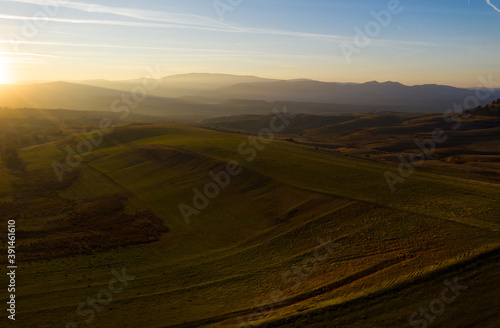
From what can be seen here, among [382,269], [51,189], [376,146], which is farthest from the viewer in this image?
[376,146]

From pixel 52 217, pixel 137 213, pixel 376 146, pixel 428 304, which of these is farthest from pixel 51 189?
pixel 376 146

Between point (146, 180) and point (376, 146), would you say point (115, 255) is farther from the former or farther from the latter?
point (376, 146)

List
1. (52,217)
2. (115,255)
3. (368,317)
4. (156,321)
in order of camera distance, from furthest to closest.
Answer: (52,217) → (115,255) → (156,321) → (368,317)

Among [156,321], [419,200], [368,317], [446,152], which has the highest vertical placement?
[446,152]

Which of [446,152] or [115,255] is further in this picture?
[446,152]

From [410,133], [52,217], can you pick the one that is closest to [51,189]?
[52,217]

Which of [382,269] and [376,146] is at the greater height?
[376,146]
